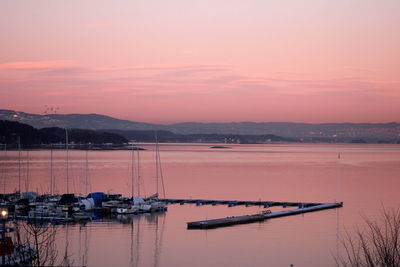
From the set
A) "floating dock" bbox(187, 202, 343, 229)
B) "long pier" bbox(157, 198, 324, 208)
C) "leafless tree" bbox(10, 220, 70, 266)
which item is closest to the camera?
"leafless tree" bbox(10, 220, 70, 266)

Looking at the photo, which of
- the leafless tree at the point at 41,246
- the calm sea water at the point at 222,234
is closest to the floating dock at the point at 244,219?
the calm sea water at the point at 222,234

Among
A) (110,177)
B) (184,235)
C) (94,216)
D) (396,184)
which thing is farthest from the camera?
(110,177)

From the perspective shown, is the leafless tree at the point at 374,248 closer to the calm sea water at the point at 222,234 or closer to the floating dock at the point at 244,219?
the calm sea water at the point at 222,234

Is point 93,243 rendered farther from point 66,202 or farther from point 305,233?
point 305,233

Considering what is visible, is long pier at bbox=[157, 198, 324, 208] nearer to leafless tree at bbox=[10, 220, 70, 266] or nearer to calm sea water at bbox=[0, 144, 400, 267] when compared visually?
calm sea water at bbox=[0, 144, 400, 267]

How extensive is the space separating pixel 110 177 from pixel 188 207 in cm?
2275

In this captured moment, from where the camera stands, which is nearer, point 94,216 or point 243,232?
point 243,232

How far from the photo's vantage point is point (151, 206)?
30859mm

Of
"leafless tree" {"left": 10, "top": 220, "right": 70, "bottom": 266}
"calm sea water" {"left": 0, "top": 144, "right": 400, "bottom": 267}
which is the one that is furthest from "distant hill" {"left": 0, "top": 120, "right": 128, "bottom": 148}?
"leafless tree" {"left": 10, "top": 220, "right": 70, "bottom": 266}

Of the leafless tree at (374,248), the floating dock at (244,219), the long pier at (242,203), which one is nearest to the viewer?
the leafless tree at (374,248)

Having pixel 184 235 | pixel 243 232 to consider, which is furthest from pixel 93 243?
pixel 243 232

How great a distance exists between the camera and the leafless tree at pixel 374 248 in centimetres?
859

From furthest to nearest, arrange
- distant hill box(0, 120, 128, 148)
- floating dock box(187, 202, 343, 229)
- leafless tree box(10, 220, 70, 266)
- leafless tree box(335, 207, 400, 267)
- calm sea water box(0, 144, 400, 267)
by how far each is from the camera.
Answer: distant hill box(0, 120, 128, 148), floating dock box(187, 202, 343, 229), calm sea water box(0, 144, 400, 267), leafless tree box(10, 220, 70, 266), leafless tree box(335, 207, 400, 267)

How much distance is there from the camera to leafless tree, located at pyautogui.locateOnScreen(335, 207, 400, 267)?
8.59 meters
